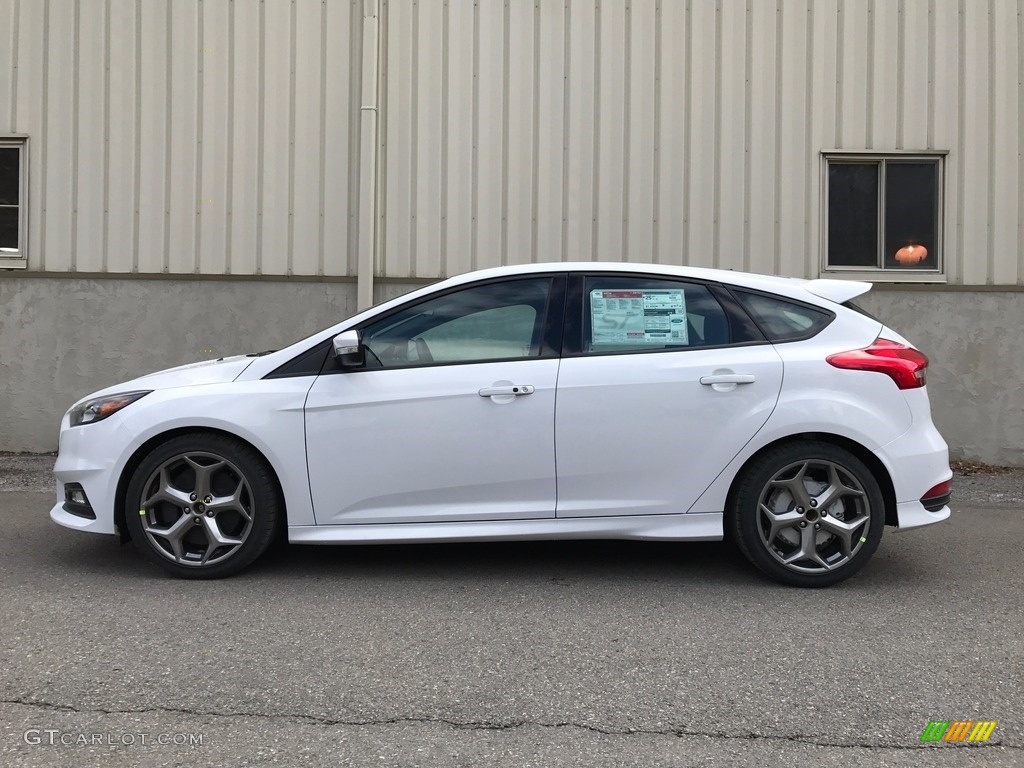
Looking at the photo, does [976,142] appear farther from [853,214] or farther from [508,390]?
[508,390]

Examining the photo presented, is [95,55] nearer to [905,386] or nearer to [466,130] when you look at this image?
[466,130]

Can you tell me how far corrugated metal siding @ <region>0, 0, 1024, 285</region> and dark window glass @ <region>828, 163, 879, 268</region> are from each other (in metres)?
0.27

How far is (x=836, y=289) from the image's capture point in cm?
487

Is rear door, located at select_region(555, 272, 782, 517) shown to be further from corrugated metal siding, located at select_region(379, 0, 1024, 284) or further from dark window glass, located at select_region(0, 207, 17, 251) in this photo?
dark window glass, located at select_region(0, 207, 17, 251)

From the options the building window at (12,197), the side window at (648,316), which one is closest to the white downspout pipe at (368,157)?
the building window at (12,197)

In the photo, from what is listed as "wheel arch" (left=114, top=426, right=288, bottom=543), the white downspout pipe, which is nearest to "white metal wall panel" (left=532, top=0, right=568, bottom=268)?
the white downspout pipe

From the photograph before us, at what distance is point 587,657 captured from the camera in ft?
12.1

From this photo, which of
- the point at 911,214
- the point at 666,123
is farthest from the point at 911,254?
the point at 666,123

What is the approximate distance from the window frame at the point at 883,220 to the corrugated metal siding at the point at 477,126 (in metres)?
0.10

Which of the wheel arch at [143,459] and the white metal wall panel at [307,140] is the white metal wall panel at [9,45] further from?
the wheel arch at [143,459]

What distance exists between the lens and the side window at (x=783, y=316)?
4727 mm

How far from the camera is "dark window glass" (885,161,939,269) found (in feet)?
29.9

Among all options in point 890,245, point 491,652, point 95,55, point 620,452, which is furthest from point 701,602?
point 95,55

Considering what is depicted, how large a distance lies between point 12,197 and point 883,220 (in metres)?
8.42
